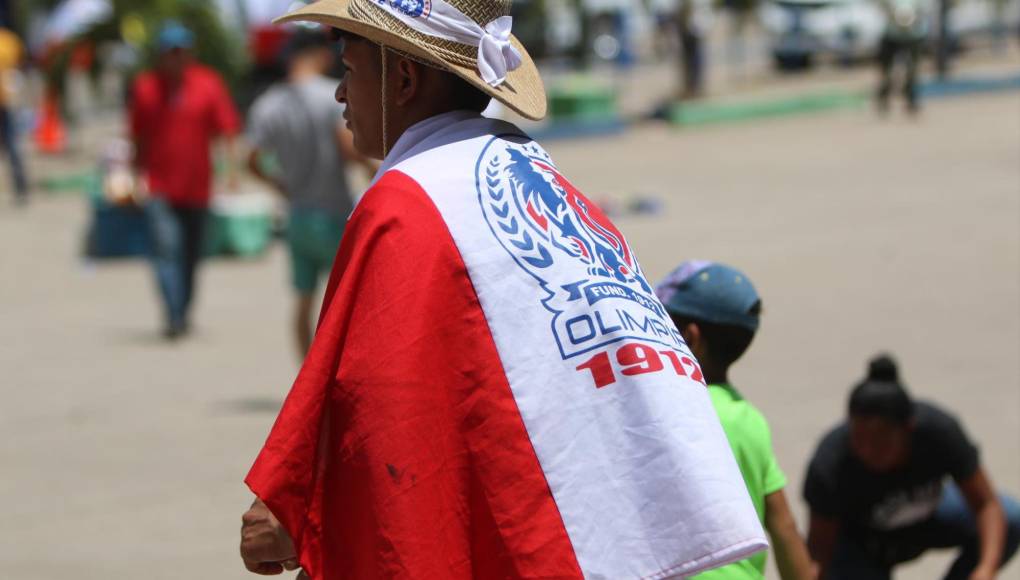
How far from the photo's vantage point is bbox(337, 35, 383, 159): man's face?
235 centimetres

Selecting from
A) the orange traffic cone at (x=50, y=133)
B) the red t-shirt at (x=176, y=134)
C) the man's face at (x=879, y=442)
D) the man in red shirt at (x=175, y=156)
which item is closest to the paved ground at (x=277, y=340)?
the man in red shirt at (x=175, y=156)

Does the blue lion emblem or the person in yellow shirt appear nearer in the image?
the blue lion emblem

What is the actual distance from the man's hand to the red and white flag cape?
0.02 metres

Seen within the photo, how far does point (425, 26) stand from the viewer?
228cm

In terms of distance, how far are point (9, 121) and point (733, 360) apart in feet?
46.0

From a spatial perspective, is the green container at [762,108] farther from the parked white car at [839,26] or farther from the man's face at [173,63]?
the man's face at [173,63]

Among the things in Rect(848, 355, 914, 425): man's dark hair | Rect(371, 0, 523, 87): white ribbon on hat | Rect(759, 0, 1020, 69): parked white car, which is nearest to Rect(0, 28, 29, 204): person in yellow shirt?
Rect(848, 355, 914, 425): man's dark hair

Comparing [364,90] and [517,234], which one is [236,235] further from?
[517,234]

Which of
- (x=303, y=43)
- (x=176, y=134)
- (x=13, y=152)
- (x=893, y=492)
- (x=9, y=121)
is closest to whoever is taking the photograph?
(x=893, y=492)

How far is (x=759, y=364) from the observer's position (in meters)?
7.91

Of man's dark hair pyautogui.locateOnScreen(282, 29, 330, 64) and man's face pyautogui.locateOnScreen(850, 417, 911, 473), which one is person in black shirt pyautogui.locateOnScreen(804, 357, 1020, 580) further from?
man's dark hair pyautogui.locateOnScreen(282, 29, 330, 64)

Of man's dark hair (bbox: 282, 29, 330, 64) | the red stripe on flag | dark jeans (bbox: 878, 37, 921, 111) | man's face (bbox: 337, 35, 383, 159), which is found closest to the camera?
the red stripe on flag

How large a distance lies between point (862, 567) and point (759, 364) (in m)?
3.53

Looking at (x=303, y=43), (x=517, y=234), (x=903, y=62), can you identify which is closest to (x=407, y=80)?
(x=517, y=234)
